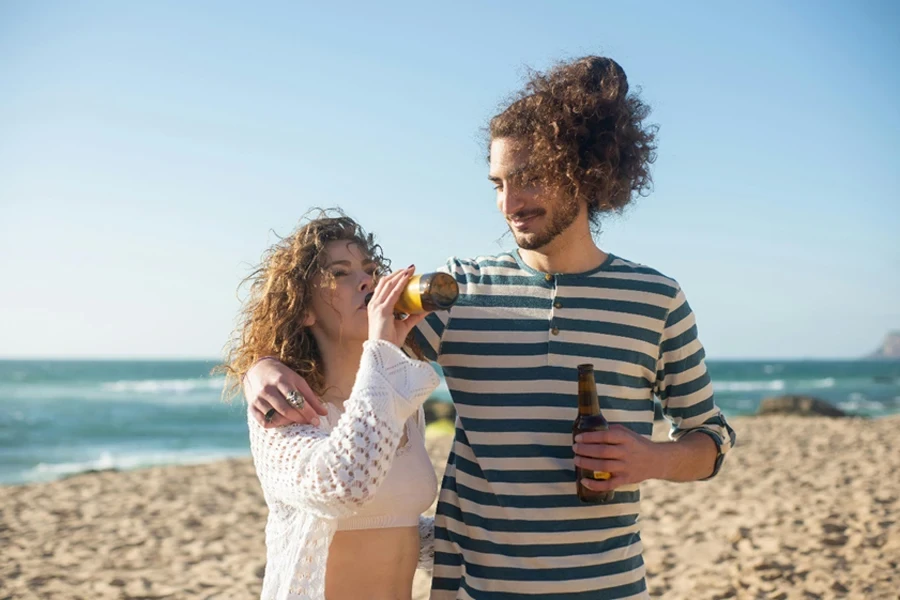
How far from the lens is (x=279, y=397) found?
2514mm

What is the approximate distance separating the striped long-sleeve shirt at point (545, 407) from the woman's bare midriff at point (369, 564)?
136 mm

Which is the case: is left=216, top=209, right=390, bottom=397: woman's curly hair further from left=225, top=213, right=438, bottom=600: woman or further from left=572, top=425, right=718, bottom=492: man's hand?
left=572, top=425, right=718, bottom=492: man's hand

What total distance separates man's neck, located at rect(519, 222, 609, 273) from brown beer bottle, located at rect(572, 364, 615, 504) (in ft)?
1.40

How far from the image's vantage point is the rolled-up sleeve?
283 cm

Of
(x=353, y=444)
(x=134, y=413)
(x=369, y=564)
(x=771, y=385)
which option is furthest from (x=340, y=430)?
(x=771, y=385)

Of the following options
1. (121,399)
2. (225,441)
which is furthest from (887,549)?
(121,399)

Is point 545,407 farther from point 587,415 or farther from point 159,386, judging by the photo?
point 159,386

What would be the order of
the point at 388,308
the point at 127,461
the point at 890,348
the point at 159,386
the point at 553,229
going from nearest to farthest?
the point at 388,308
the point at 553,229
the point at 127,461
the point at 159,386
the point at 890,348

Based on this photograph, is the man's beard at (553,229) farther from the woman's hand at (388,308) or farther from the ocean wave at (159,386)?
A: the ocean wave at (159,386)

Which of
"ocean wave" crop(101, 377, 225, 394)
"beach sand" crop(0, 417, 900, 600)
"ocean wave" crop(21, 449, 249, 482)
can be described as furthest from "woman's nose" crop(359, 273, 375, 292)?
"ocean wave" crop(101, 377, 225, 394)

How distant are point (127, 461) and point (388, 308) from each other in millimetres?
19829

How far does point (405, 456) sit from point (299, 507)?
A: 1.53ft

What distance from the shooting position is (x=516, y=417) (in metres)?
2.69

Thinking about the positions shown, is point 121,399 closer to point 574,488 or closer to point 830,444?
point 830,444
